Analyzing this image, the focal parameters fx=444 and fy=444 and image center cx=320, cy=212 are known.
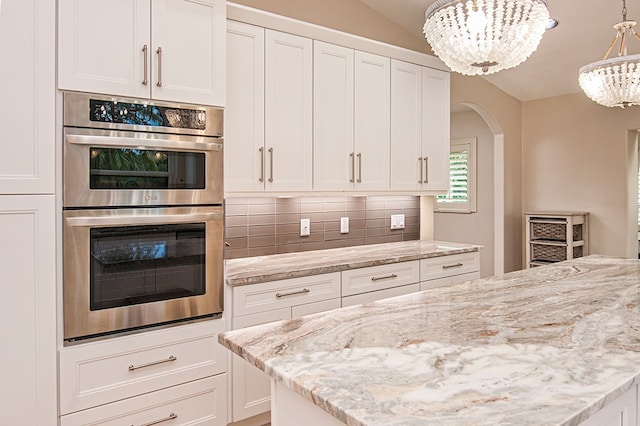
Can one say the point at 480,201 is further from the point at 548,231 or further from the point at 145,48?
the point at 145,48

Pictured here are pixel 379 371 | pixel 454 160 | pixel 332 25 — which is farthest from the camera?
pixel 454 160

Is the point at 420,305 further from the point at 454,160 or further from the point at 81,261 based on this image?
the point at 454,160

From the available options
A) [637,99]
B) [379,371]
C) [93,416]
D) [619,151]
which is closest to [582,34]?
[619,151]

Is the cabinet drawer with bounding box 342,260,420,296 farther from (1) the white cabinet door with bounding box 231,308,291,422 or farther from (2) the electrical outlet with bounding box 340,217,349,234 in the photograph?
(2) the electrical outlet with bounding box 340,217,349,234

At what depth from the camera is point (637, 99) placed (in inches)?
95.0

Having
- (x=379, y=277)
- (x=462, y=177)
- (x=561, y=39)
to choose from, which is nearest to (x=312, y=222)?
(x=379, y=277)

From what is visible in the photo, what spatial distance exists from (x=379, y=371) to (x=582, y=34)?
387cm

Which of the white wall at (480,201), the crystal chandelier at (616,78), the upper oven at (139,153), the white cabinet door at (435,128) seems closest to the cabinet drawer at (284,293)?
the upper oven at (139,153)

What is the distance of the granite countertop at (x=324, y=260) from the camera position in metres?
2.46

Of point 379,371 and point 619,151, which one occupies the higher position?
point 619,151

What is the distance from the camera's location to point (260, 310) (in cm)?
244

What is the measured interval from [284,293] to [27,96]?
1.52 metres

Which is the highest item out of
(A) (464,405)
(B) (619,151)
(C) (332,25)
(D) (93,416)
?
(C) (332,25)

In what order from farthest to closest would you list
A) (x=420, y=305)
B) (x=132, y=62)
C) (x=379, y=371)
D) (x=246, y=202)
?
(x=246, y=202), (x=132, y=62), (x=420, y=305), (x=379, y=371)
